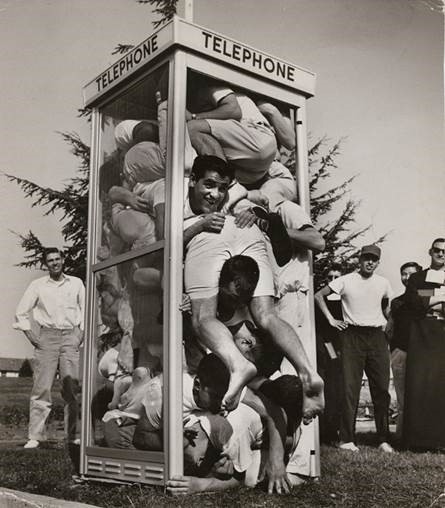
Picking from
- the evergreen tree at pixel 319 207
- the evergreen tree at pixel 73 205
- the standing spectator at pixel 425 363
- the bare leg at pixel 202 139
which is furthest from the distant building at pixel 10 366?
the standing spectator at pixel 425 363

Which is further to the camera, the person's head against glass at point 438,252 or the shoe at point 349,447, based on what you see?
the shoe at point 349,447

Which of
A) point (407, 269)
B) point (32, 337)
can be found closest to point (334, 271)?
point (407, 269)

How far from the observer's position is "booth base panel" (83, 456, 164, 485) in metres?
3.42

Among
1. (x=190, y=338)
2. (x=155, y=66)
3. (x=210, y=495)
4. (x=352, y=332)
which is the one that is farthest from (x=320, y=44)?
(x=210, y=495)

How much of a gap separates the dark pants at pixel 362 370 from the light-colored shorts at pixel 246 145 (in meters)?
1.40

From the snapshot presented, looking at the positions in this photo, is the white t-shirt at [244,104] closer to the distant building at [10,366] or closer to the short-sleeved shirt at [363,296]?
the short-sleeved shirt at [363,296]

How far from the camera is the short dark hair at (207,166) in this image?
→ 3.71 meters

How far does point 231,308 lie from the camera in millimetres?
3590

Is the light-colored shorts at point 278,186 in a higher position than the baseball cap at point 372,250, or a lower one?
higher

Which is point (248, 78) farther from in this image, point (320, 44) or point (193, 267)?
point (193, 267)

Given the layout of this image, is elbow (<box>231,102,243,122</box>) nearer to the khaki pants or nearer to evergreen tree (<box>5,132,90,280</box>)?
the khaki pants

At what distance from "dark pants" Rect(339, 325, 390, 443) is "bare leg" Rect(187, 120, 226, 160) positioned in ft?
5.54

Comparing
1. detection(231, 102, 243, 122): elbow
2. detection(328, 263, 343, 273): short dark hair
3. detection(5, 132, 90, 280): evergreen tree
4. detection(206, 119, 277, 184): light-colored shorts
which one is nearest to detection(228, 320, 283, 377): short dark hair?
detection(206, 119, 277, 184): light-colored shorts

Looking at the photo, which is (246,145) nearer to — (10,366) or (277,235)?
(277,235)
